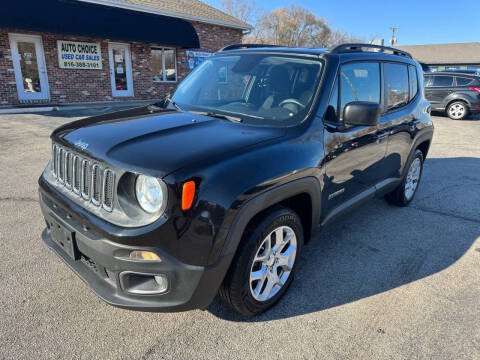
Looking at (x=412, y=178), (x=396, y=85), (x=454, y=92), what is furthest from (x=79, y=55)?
(x=454, y=92)

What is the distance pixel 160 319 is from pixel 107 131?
1.39 metres

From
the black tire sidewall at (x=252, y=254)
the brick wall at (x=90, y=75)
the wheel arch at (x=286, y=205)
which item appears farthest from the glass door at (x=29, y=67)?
the black tire sidewall at (x=252, y=254)

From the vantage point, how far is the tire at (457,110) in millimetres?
13984

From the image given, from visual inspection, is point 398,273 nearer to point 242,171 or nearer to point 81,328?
point 242,171

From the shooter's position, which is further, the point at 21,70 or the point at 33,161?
the point at 21,70

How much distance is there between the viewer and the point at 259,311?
255 cm

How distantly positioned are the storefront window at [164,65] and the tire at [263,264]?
16.1m

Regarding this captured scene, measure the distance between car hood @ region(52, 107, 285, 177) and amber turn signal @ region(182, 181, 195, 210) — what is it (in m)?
0.12

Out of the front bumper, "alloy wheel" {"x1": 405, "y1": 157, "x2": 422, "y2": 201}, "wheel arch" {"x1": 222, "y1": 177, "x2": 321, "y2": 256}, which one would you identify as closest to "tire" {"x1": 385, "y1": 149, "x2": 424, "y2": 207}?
"alloy wheel" {"x1": 405, "y1": 157, "x2": 422, "y2": 201}

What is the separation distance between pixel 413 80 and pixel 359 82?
1.66m

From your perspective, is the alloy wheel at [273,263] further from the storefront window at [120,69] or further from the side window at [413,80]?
the storefront window at [120,69]

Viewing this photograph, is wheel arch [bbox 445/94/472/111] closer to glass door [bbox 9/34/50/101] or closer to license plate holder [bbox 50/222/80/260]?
license plate holder [bbox 50/222/80/260]

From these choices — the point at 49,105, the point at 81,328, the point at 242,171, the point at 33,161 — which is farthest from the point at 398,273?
the point at 49,105

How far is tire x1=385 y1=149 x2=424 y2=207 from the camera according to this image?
15.2 feet
